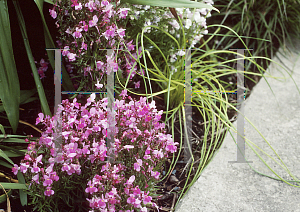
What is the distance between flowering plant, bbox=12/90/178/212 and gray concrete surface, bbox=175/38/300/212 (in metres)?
0.39

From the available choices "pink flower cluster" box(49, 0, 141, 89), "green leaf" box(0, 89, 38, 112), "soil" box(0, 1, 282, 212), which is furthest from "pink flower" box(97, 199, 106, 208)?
"green leaf" box(0, 89, 38, 112)

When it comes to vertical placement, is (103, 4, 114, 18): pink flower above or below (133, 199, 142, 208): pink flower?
above

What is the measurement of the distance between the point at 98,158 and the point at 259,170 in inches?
37.8

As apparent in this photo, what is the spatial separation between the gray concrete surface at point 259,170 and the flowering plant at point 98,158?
39 centimetres

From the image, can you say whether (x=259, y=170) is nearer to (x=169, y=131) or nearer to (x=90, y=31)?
(x=169, y=131)

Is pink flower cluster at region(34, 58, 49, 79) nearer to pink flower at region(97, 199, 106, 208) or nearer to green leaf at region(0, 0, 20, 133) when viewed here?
green leaf at region(0, 0, 20, 133)

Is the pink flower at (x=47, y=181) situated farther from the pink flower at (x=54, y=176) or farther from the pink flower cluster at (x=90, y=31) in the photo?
the pink flower cluster at (x=90, y=31)

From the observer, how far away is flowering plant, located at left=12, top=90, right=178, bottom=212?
3.09 ft

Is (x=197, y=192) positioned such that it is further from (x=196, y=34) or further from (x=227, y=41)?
(x=227, y=41)

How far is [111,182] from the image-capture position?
0.95 meters

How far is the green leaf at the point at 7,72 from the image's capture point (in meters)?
1.27

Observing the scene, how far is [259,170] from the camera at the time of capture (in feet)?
4.90

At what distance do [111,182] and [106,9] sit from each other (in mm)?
715

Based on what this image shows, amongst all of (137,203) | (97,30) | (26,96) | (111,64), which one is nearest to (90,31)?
(97,30)
